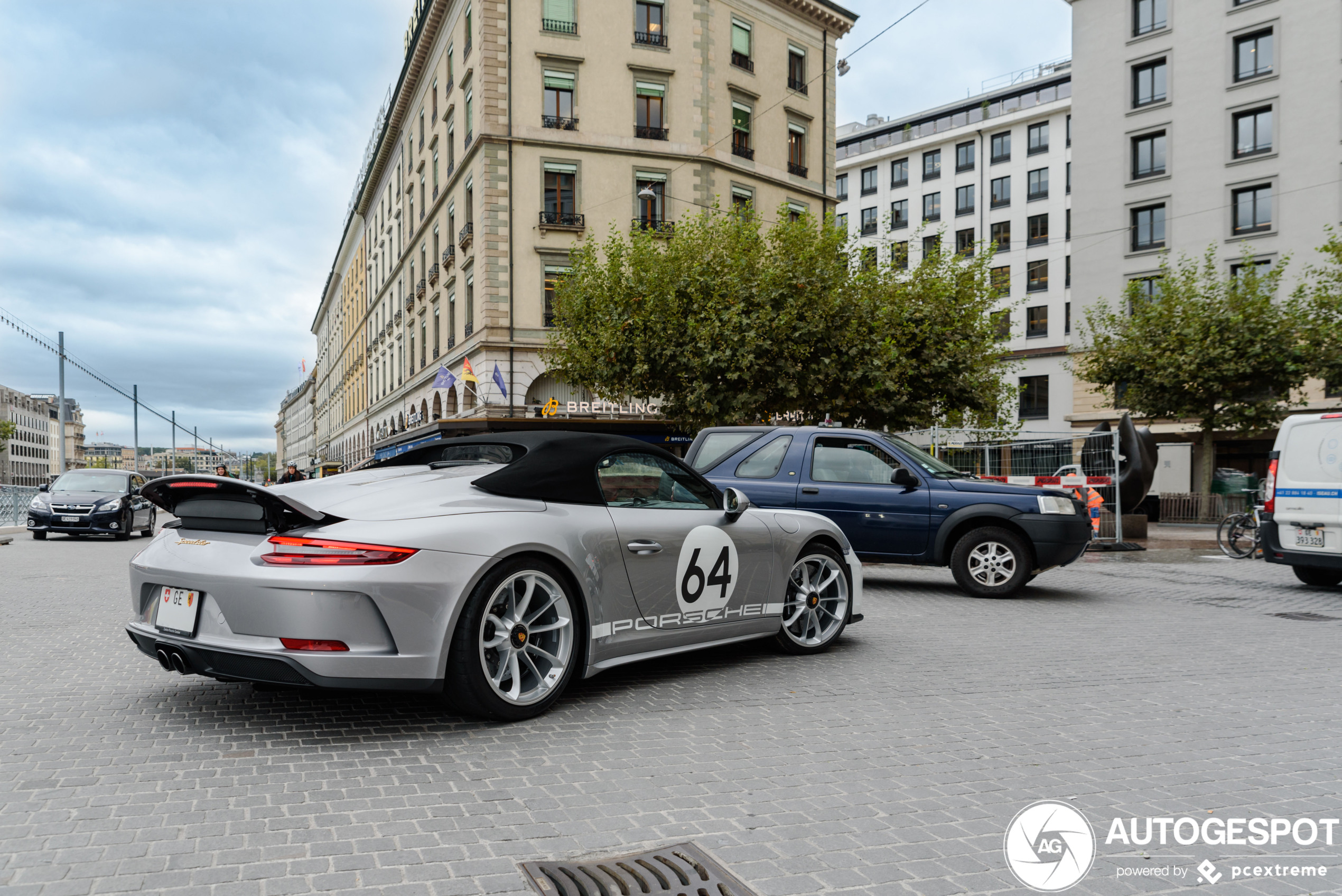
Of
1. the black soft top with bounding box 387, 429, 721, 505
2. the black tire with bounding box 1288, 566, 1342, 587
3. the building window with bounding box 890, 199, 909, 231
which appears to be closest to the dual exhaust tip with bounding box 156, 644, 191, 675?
the black soft top with bounding box 387, 429, 721, 505

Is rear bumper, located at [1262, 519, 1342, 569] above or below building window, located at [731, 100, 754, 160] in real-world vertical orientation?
below

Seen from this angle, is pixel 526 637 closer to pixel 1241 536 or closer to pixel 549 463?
pixel 549 463

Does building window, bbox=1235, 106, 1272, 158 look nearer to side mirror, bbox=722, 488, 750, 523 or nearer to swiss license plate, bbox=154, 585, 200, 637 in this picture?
side mirror, bbox=722, 488, 750, 523

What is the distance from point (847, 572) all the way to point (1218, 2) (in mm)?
40270

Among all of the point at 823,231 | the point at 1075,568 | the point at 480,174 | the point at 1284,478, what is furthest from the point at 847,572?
the point at 480,174

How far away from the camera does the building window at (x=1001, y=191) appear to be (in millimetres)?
56406

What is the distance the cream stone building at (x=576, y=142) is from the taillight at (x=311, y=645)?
2406cm

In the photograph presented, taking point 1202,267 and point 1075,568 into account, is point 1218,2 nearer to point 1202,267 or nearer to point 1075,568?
point 1202,267

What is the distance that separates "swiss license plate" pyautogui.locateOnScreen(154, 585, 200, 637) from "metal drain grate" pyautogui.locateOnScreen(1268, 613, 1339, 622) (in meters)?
8.75

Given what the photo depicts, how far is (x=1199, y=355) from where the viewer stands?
995 inches

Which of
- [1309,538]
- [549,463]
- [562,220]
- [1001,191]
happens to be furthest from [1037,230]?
[549,463]

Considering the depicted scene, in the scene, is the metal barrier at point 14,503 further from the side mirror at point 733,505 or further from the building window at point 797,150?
the building window at point 797,150

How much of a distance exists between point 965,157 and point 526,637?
60.5m

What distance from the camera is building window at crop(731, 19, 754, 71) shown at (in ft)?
111
